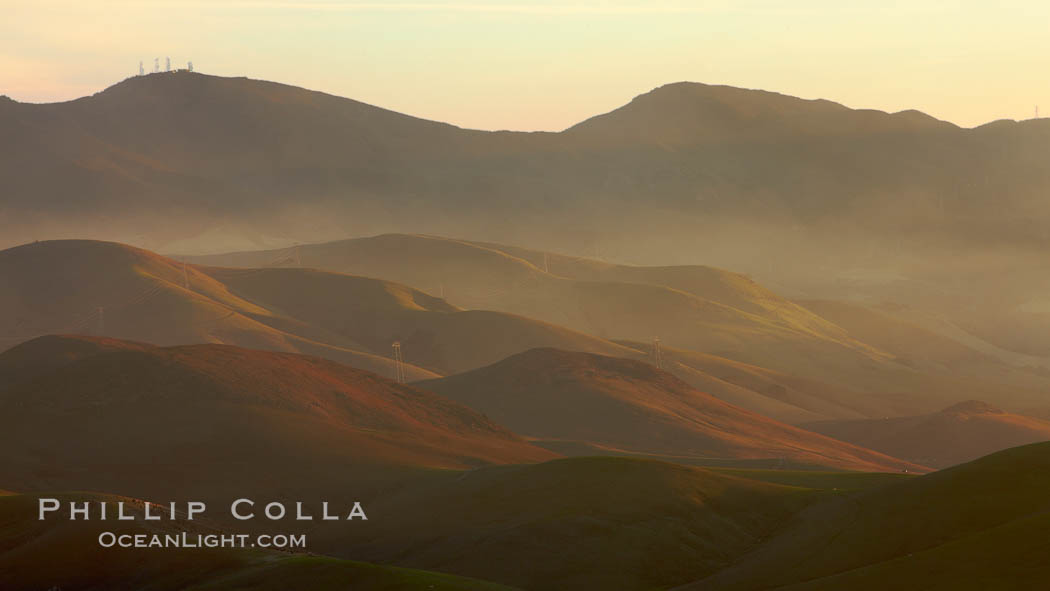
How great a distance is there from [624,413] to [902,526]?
75.3 meters

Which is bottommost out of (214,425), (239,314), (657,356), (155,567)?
(657,356)

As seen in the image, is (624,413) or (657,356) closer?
(624,413)

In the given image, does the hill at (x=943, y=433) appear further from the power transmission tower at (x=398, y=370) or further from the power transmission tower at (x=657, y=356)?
the power transmission tower at (x=398, y=370)

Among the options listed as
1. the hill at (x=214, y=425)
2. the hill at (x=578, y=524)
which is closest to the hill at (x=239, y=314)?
the hill at (x=214, y=425)

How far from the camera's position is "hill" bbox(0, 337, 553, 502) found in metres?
79.8

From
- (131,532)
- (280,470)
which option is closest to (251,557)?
(131,532)

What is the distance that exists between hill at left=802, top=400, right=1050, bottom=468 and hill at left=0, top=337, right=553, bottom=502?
51.0 metres

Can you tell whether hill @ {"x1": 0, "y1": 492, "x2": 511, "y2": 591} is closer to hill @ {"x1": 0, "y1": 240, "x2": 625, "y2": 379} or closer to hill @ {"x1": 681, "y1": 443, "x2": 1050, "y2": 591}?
hill @ {"x1": 681, "y1": 443, "x2": 1050, "y2": 591}

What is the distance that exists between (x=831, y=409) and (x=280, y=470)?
328ft

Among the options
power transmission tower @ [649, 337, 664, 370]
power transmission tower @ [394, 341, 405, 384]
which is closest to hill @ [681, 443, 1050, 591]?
power transmission tower @ [394, 341, 405, 384]

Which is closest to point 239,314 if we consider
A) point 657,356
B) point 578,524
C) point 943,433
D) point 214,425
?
point 657,356

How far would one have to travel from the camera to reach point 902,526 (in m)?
50.4

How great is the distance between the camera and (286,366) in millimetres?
107562

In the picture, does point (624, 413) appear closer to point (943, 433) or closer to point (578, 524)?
point (943, 433)
